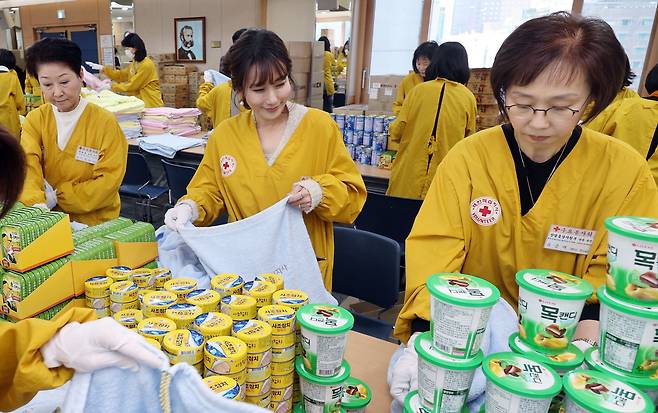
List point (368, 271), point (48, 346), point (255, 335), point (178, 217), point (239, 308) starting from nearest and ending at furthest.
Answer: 1. point (48, 346)
2. point (255, 335)
3. point (239, 308)
4. point (178, 217)
5. point (368, 271)

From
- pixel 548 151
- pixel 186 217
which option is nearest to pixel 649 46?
pixel 548 151

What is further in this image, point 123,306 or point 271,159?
point 271,159

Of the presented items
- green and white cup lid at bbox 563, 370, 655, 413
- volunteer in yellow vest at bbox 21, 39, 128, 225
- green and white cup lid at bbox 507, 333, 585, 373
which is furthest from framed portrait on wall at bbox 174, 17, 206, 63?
green and white cup lid at bbox 563, 370, 655, 413

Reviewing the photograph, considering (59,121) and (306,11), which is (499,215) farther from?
(306,11)

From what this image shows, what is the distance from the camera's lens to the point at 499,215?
115 centimetres

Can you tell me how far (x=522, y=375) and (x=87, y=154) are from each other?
2080mm

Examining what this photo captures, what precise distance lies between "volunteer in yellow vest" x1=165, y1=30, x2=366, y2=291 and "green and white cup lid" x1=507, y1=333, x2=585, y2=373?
2.93ft

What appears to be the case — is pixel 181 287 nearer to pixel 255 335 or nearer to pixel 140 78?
pixel 255 335

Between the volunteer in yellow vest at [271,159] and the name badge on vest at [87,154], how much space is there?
64cm

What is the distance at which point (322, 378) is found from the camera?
87 centimetres

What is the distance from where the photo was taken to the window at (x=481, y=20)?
473 centimetres

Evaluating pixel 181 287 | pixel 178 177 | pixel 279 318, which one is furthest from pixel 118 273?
pixel 178 177

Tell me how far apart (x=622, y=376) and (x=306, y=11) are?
7073mm

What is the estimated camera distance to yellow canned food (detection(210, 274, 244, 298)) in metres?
1.07
